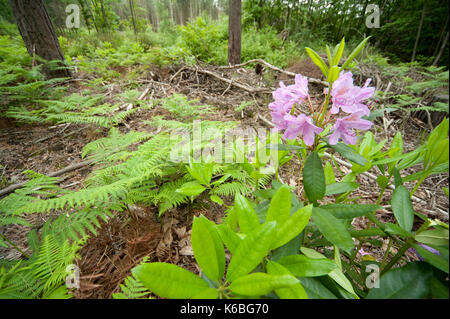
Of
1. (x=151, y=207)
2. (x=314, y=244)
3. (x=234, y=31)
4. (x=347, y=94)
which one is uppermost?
(x=234, y=31)

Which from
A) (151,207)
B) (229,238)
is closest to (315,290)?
(229,238)

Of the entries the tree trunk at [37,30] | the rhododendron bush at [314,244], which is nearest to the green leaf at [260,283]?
the rhododendron bush at [314,244]

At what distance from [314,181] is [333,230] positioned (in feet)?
0.58

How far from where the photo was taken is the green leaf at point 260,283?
44cm

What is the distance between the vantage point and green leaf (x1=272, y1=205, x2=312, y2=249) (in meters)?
0.56

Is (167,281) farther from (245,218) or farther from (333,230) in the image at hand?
(333,230)

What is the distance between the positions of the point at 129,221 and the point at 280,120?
1.17 metres

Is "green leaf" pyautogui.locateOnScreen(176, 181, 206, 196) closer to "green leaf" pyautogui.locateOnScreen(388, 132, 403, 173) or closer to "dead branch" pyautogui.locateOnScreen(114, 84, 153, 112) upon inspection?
"green leaf" pyautogui.locateOnScreen(388, 132, 403, 173)

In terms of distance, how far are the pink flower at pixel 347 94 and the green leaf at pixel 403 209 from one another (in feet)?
1.04

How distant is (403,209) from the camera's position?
627 millimetres

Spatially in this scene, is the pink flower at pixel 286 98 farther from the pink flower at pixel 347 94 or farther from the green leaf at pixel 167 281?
the green leaf at pixel 167 281

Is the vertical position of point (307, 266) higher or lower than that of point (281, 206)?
lower
